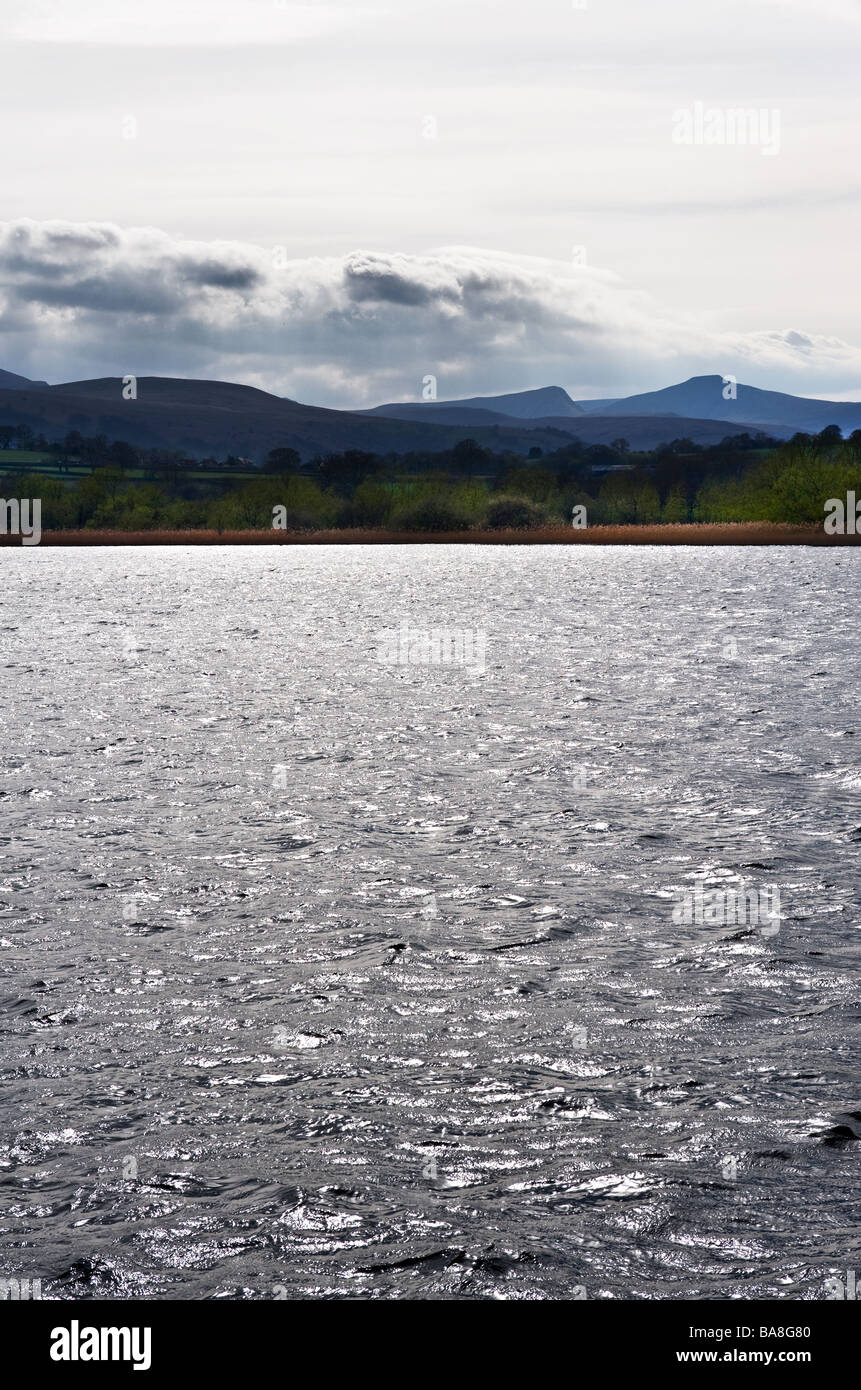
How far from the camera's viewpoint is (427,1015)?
552 inches

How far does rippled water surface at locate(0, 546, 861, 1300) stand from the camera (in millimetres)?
9531

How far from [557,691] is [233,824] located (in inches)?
979

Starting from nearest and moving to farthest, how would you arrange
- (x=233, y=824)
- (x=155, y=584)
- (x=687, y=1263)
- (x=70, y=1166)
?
(x=687, y=1263)
(x=70, y=1166)
(x=233, y=824)
(x=155, y=584)

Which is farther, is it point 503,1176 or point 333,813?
point 333,813

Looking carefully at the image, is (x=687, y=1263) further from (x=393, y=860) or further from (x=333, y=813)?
(x=333, y=813)

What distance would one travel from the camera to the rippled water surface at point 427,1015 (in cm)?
953

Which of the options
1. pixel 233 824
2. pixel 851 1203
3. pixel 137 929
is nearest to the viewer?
pixel 851 1203

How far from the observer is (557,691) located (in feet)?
155

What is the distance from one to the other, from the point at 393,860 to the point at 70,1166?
10725 mm

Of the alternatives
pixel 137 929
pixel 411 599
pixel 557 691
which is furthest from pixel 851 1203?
pixel 411 599

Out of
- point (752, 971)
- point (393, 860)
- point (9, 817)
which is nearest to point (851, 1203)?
point (752, 971)

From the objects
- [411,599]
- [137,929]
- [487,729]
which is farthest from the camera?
[411,599]

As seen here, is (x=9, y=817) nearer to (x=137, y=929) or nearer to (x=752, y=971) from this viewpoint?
(x=137, y=929)

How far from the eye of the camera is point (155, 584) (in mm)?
167125
